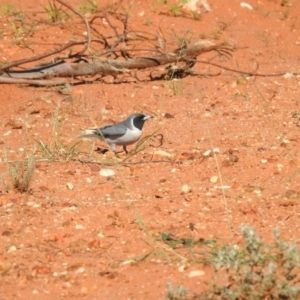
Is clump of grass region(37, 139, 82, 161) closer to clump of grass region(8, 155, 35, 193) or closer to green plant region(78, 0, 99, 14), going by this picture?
clump of grass region(8, 155, 35, 193)

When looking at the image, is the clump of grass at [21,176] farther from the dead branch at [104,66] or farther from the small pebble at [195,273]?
the dead branch at [104,66]

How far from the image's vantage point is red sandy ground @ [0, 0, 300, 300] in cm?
362

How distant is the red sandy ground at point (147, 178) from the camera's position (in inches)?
142

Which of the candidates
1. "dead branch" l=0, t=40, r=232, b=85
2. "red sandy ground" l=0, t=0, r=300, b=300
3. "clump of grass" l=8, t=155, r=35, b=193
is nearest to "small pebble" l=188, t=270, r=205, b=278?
"red sandy ground" l=0, t=0, r=300, b=300

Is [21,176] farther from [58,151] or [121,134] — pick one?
[121,134]

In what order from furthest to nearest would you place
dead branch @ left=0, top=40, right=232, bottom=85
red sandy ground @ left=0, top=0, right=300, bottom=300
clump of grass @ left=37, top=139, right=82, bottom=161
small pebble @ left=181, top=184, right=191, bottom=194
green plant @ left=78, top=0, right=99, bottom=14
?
green plant @ left=78, top=0, right=99, bottom=14, dead branch @ left=0, top=40, right=232, bottom=85, clump of grass @ left=37, top=139, right=82, bottom=161, small pebble @ left=181, top=184, right=191, bottom=194, red sandy ground @ left=0, top=0, right=300, bottom=300

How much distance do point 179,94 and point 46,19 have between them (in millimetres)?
2191

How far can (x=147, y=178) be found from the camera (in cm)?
494

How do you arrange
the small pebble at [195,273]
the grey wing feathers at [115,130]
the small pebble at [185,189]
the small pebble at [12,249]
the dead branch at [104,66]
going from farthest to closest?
the dead branch at [104,66], the grey wing feathers at [115,130], the small pebble at [185,189], the small pebble at [12,249], the small pebble at [195,273]

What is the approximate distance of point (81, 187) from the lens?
4.72 metres

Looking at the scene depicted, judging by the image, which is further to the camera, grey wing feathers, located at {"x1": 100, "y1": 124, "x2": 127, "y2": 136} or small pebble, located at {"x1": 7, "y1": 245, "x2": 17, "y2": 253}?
grey wing feathers, located at {"x1": 100, "y1": 124, "x2": 127, "y2": 136}

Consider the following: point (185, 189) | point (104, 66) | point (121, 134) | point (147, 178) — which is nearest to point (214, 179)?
point (185, 189)

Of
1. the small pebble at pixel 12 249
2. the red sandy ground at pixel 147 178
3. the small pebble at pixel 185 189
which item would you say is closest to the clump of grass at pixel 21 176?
the red sandy ground at pixel 147 178

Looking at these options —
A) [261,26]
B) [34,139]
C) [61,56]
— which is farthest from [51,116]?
[261,26]
